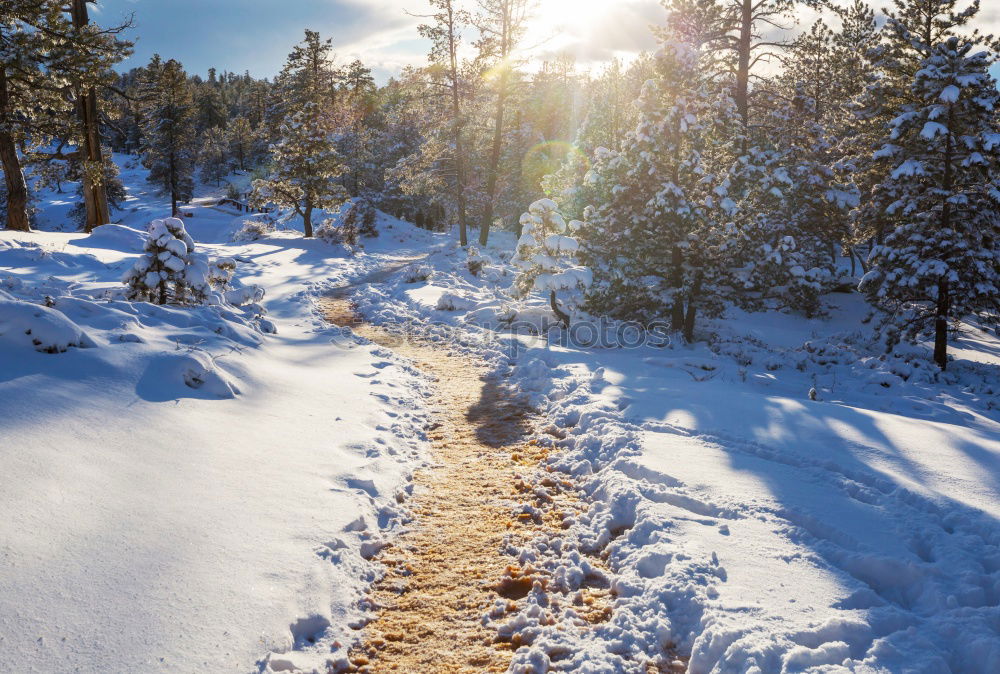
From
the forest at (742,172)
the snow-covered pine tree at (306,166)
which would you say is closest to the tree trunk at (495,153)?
the forest at (742,172)

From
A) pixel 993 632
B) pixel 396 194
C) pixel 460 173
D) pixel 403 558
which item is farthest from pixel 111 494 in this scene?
pixel 396 194

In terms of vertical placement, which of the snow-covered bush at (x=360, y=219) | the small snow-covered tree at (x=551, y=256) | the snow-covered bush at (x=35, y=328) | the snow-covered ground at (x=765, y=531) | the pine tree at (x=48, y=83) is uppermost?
the pine tree at (x=48, y=83)

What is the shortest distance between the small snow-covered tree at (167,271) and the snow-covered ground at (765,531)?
22.6 feet

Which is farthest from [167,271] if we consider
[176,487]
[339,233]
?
[339,233]

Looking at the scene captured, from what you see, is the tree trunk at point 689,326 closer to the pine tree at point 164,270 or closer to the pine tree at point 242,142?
the pine tree at point 164,270

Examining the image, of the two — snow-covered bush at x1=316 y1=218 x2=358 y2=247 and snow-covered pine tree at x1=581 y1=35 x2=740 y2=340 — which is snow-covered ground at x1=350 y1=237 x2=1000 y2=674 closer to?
snow-covered pine tree at x1=581 y1=35 x2=740 y2=340

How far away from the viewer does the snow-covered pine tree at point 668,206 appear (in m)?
13.9

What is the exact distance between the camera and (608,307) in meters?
16.1

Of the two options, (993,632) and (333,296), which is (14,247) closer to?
(333,296)

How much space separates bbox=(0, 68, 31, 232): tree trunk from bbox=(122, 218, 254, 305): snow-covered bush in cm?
981

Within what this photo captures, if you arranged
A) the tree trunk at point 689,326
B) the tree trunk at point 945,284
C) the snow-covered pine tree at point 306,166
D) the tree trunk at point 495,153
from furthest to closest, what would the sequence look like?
the snow-covered pine tree at point 306,166, the tree trunk at point 495,153, the tree trunk at point 689,326, the tree trunk at point 945,284

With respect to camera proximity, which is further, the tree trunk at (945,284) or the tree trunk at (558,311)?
the tree trunk at (945,284)

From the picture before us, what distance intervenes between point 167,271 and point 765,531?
435 inches

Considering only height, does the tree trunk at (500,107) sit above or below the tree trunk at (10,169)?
above
